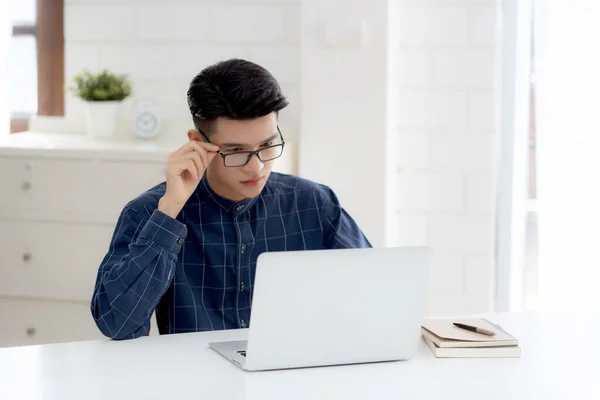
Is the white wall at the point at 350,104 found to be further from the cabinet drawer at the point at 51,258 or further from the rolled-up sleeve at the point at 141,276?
the rolled-up sleeve at the point at 141,276

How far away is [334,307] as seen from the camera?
166 cm

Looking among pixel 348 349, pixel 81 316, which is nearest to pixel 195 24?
pixel 81 316

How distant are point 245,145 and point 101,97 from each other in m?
1.65

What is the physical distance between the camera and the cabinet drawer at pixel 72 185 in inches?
130

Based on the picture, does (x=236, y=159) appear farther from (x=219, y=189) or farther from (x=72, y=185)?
(x=72, y=185)

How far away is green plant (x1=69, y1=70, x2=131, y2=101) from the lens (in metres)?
3.58

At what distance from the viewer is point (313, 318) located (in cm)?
166

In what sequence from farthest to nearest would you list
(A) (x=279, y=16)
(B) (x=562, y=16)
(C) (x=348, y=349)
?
(A) (x=279, y=16), (B) (x=562, y=16), (C) (x=348, y=349)

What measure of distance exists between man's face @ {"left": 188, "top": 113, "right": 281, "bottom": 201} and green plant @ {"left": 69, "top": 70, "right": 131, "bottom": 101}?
5.15ft

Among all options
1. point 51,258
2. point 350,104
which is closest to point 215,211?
point 350,104

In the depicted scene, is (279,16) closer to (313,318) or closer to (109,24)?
(109,24)

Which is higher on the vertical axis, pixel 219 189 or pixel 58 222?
pixel 219 189

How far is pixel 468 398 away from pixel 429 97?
6.62 feet

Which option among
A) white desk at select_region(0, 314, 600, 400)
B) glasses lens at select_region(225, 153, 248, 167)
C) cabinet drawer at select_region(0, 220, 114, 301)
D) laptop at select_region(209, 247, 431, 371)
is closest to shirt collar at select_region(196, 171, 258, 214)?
glasses lens at select_region(225, 153, 248, 167)
